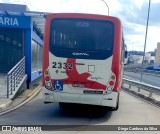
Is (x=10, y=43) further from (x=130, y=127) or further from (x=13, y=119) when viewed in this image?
(x=130, y=127)

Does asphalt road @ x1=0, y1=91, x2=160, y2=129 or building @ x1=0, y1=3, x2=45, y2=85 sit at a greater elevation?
building @ x1=0, y1=3, x2=45, y2=85

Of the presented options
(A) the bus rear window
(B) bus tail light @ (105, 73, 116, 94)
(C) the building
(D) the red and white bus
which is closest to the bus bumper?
(D) the red and white bus

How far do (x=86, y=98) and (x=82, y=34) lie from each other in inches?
79.6

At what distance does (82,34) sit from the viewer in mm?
8969

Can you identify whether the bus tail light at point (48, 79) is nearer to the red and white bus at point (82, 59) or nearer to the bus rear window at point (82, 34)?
the red and white bus at point (82, 59)

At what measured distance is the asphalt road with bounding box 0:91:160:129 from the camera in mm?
8296

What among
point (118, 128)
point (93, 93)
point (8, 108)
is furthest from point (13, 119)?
point (118, 128)

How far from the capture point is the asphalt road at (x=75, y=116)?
8296 millimetres

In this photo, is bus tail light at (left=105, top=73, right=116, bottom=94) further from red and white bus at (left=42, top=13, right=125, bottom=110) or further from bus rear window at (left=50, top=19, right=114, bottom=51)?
bus rear window at (left=50, top=19, right=114, bottom=51)

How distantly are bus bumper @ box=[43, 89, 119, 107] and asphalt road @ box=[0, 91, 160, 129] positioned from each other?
558 millimetres

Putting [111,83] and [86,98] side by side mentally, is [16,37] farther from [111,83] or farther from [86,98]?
[111,83]

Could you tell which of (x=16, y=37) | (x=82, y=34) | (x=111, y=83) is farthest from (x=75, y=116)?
(x=16, y=37)

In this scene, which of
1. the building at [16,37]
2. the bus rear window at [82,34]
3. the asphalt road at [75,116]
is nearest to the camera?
the asphalt road at [75,116]

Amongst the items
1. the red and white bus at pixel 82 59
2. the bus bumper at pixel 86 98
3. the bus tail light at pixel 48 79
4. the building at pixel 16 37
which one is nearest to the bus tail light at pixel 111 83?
the red and white bus at pixel 82 59
